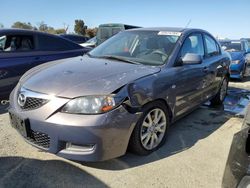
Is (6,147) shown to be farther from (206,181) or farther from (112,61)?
(206,181)

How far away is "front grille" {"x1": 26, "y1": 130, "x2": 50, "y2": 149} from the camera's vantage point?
292 centimetres

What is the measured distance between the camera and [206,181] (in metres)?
3.03

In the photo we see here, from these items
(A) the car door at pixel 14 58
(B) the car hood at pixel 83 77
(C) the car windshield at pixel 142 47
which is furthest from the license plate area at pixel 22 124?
(A) the car door at pixel 14 58

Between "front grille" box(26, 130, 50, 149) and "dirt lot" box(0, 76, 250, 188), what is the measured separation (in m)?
0.31

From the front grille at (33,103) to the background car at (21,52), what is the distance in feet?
7.59

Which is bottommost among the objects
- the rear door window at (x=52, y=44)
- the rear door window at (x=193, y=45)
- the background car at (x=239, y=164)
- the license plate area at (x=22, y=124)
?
the license plate area at (x=22, y=124)

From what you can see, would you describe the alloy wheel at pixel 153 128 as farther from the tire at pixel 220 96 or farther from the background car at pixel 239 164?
the tire at pixel 220 96

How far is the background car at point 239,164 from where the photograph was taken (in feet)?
6.46

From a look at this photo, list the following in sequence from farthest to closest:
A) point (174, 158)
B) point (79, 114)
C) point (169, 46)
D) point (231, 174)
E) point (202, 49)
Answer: point (202, 49) < point (169, 46) < point (174, 158) < point (79, 114) < point (231, 174)

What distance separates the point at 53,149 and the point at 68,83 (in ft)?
2.36

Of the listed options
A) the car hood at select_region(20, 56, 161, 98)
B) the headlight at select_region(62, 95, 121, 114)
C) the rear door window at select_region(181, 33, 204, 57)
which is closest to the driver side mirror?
the rear door window at select_region(181, 33, 204, 57)

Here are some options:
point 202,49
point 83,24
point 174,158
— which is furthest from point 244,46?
point 83,24

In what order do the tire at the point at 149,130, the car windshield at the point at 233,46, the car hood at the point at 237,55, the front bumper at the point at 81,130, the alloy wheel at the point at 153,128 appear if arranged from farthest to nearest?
the car windshield at the point at 233,46, the car hood at the point at 237,55, the alloy wheel at the point at 153,128, the tire at the point at 149,130, the front bumper at the point at 81,130

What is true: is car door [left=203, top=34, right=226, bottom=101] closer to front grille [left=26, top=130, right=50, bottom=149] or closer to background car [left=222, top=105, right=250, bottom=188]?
background car [left=222, top=105, right=250, bottom=188]
